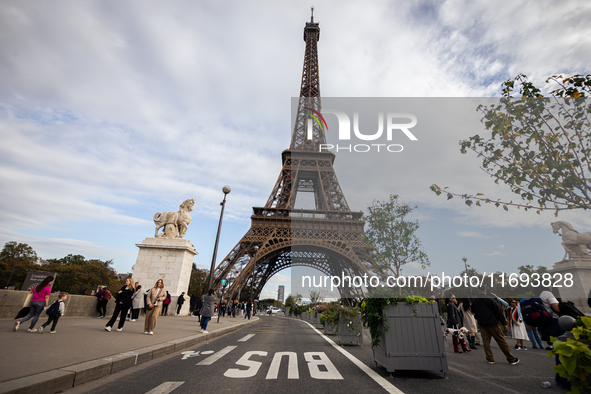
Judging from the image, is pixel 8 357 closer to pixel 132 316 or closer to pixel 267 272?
pixel 132 316

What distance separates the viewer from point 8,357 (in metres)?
4.46

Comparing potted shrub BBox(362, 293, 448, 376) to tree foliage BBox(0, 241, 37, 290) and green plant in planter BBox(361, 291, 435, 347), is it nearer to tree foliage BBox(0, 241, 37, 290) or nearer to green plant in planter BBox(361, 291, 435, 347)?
green plant in planter BBox(361, 291, 435, 347)

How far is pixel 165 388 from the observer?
4027 mm

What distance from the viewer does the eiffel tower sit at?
3186 cm

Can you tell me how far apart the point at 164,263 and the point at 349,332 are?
41.6 feet

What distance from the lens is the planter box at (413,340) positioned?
5199 millimetres

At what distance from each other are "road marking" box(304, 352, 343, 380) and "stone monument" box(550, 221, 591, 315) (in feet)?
37.0

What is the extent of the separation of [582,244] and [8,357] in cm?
1904

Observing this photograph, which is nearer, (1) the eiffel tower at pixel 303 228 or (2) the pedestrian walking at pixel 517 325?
(2) the pedestrian walking at pixel 517 325

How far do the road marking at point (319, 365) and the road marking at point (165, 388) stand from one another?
2.25 meters

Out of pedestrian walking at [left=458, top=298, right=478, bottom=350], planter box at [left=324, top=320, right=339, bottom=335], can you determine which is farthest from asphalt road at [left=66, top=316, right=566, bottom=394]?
planter box at [left=324, top=320, right=339, bottom=335]

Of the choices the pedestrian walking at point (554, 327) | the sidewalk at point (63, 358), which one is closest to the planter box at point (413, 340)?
the pedestrian walking at point (554, 327)

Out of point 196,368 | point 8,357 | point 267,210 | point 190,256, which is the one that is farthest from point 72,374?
point 267,210

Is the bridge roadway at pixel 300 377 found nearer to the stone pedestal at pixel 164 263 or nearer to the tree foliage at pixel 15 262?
the stone pedestal at pixel 164 263
